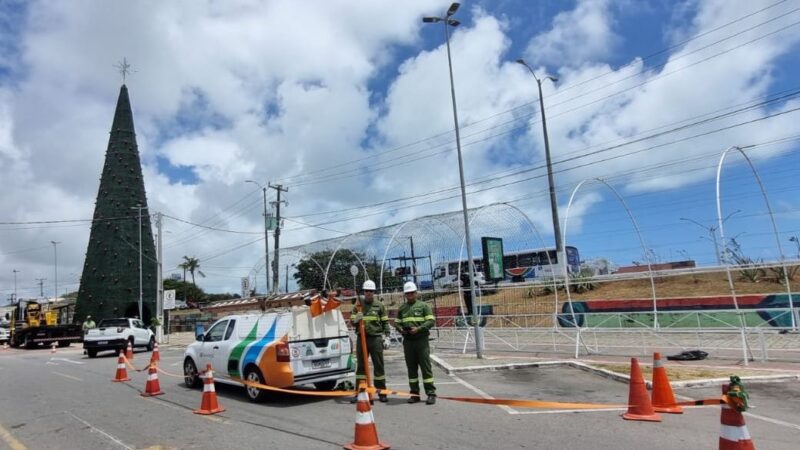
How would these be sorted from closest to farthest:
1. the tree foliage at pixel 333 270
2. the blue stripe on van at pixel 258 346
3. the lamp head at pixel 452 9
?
the blue stripe on van at pixel 258 346
the lamp head at pixel 452 9
the tree foliage at pixel 333 270

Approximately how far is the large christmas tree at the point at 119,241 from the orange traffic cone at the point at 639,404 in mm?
54489

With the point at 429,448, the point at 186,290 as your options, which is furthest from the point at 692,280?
the point at 186,290

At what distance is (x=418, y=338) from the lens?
8.80 m

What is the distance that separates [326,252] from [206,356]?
2937 cm

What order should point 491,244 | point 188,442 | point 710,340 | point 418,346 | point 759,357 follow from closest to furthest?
point 188,442, point 418,346, point 759,357, point 710,340, point 491,244

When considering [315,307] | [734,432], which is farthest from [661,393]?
[315,307]

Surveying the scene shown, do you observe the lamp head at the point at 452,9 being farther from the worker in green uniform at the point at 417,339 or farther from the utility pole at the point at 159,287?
the utility pole at the point at 159,287

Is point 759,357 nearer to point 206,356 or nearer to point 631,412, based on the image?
point 631,412

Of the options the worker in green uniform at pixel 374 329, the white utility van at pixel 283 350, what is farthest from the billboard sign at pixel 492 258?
the worker in green uniform at pixel 374 329

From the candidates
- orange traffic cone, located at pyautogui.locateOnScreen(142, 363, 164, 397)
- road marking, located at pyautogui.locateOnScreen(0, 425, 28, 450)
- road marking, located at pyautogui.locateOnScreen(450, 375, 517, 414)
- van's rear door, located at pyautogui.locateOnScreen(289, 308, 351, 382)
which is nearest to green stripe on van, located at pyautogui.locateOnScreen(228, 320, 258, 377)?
van's rear door, located at pyautogui.locateOnScreen(289, 308, 351, 382)

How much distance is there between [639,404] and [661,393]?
0.53m

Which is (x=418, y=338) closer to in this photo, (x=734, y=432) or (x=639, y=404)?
(x=639, y=404)

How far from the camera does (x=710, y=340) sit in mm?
15289

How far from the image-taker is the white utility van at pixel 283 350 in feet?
31.0
